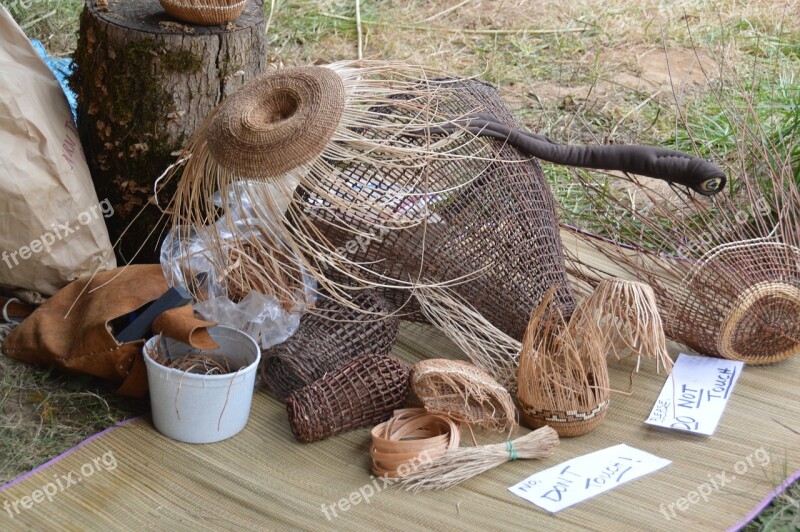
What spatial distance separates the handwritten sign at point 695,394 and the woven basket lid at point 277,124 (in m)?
1.03

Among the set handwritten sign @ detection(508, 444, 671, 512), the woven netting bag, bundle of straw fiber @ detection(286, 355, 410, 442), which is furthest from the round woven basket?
handwritten sign @ detection(508, 444, 671, 512)

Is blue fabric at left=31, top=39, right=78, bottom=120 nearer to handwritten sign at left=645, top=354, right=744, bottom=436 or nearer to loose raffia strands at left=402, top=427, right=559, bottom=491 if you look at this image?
loose raffia strands at left=402, top=427, right=559, bottom=491

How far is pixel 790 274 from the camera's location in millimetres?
2385

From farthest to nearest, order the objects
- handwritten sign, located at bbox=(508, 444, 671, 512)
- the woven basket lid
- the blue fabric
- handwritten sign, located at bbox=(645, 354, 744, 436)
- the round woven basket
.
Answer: the blue fabric
the round woven basket
handwritten sign, located at bbox=(645, 354, 744, 436)
the woven basket lid
handwritten sign, located at bbox=(508, 444, 671, 512)

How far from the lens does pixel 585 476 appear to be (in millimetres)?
2045

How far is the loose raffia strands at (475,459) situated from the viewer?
2016 millimetres

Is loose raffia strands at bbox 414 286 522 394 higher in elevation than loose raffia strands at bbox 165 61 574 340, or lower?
lower

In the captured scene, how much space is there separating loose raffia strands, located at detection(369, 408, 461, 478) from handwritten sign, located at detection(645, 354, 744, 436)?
0.51 meters

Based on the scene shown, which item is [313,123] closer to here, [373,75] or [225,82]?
[373,75]

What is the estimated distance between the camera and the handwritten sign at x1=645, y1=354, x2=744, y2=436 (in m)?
2.22

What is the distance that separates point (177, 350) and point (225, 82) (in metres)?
0.76

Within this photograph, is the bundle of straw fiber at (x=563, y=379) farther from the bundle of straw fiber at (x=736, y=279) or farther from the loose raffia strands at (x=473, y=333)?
the bundle of straw fiber at (x=736, y=279)

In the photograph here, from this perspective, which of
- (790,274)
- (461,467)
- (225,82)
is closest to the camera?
(461,467)

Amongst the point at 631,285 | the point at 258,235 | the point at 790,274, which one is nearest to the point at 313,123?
the point at 258,235
